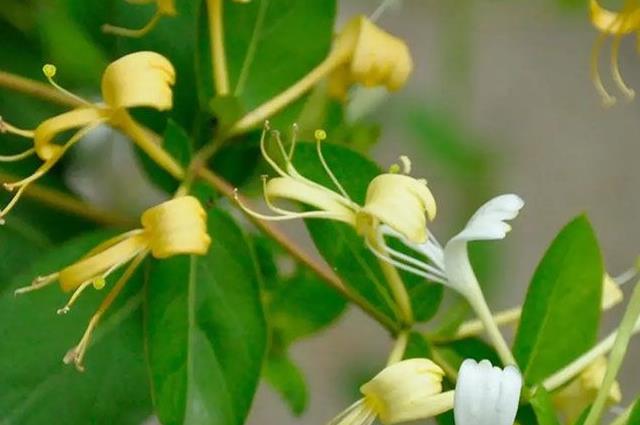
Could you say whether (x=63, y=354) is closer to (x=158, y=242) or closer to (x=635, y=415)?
(x=158, y=242)

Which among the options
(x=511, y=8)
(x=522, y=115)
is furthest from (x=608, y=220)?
(x=511, y=8)

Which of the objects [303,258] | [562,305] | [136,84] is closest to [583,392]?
[562,305]

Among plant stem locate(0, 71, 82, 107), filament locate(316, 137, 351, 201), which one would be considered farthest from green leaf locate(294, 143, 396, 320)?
plant stem locate(0, 71, 82, 107)

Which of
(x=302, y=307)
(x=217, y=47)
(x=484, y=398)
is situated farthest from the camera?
(x=302, y=307)

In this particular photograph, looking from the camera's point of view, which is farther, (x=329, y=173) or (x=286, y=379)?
(x=286, y=379)

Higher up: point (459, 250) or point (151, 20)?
point (151, 20)

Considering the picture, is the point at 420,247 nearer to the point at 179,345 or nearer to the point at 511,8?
the point at 179,345
